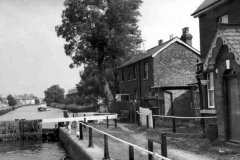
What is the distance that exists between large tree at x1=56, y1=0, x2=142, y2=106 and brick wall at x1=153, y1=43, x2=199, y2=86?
10.7 m

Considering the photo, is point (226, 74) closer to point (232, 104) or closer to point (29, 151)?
point (232, 104)

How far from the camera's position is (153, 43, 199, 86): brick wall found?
2906 cm

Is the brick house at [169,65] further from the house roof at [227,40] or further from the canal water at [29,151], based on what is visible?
the house roof at [227,40]

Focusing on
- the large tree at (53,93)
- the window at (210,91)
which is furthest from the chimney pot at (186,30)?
the large tree at (53,93)

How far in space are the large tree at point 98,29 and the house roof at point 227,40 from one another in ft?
89.4

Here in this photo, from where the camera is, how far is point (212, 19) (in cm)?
1855

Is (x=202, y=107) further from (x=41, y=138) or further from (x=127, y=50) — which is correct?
(x=127, y=50)

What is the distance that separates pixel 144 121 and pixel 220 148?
Result: 31.1 ft

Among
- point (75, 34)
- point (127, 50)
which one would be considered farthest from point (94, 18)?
point (127, 50)

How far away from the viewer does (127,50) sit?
134 feet

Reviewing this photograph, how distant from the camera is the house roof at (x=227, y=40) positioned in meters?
10.3

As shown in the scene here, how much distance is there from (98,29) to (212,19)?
2260 cm

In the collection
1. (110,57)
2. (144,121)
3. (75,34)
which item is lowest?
(144,121)

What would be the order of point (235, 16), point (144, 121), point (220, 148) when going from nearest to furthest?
point (220, 148) → point (235, 16) → point (144, 121)
